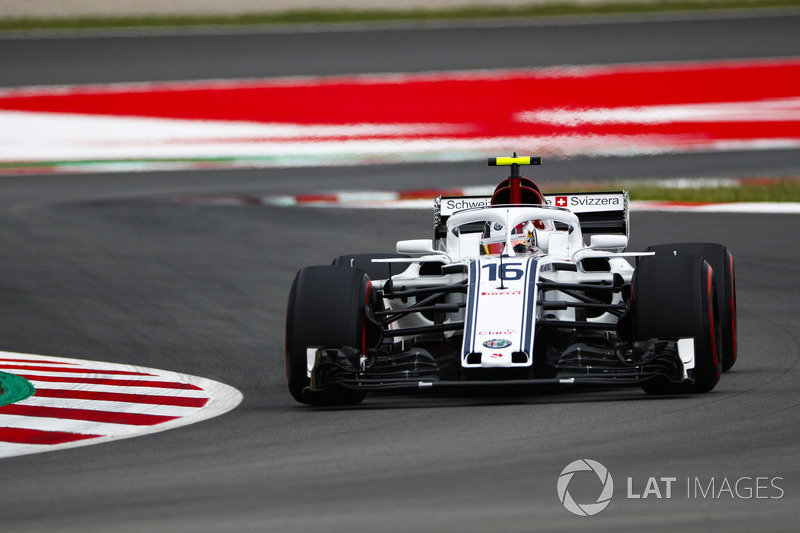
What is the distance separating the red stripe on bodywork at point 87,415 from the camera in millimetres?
8305

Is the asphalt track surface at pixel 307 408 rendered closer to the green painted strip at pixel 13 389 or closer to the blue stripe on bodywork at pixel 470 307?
the blue stripe on bodywork at pixel 470 307

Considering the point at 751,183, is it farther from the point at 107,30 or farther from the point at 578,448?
the point at 107,30

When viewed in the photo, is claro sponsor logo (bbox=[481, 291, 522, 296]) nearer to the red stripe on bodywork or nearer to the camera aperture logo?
the red stripe on bodywork

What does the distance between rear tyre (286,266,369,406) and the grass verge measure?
26.1 metres

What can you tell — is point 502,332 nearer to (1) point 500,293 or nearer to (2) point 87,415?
(1) point 500,293

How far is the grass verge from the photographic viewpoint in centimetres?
3409

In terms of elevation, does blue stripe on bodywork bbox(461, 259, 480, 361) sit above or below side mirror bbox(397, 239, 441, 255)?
below

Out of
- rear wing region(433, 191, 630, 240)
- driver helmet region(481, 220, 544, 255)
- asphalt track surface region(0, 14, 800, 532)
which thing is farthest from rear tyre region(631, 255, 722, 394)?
rear wing region(433, 191, 630, 240)

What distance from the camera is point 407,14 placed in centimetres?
3484

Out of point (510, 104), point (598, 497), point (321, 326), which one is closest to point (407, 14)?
point (510, 104)

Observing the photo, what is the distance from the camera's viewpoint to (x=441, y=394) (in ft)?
29.3

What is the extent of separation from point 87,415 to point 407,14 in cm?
2726

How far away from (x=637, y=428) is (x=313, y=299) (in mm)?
2373

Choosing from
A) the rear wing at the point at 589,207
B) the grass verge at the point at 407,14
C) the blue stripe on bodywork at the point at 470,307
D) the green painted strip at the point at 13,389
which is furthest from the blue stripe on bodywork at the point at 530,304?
the grass verge at the point at 407,14
